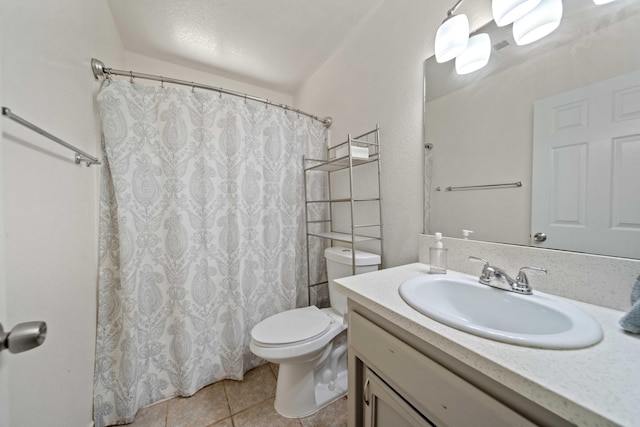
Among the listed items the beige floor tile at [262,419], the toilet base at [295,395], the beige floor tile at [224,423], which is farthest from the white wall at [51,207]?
the toilet base at [295,395]

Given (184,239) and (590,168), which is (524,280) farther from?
(184,239)

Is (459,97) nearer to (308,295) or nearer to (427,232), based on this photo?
(427,232)

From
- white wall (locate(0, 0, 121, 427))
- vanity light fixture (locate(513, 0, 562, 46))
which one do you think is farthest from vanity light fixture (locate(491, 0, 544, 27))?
white wall (locate(0, 0, 121, 427))

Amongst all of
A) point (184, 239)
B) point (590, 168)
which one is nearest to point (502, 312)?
point (590, 168)

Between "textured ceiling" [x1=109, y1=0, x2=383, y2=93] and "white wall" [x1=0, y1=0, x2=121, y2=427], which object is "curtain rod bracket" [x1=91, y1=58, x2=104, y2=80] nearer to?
"white wall" [x1=0, y1=0, x2=121, y2=427]

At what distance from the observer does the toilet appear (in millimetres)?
1111

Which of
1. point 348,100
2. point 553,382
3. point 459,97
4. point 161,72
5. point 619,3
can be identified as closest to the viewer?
point 553,382

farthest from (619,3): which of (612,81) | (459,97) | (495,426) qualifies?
(495,426)

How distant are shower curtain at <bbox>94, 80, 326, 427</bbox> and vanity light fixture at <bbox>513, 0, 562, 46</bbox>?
51.4 inches

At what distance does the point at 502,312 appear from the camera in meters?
0.71

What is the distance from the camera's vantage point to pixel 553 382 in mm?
356

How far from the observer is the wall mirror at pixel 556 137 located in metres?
0.61

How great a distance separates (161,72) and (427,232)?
230 centimetres

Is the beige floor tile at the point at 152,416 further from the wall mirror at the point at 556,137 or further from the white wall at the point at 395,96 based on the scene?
the wall mirror at the point at 556,137
